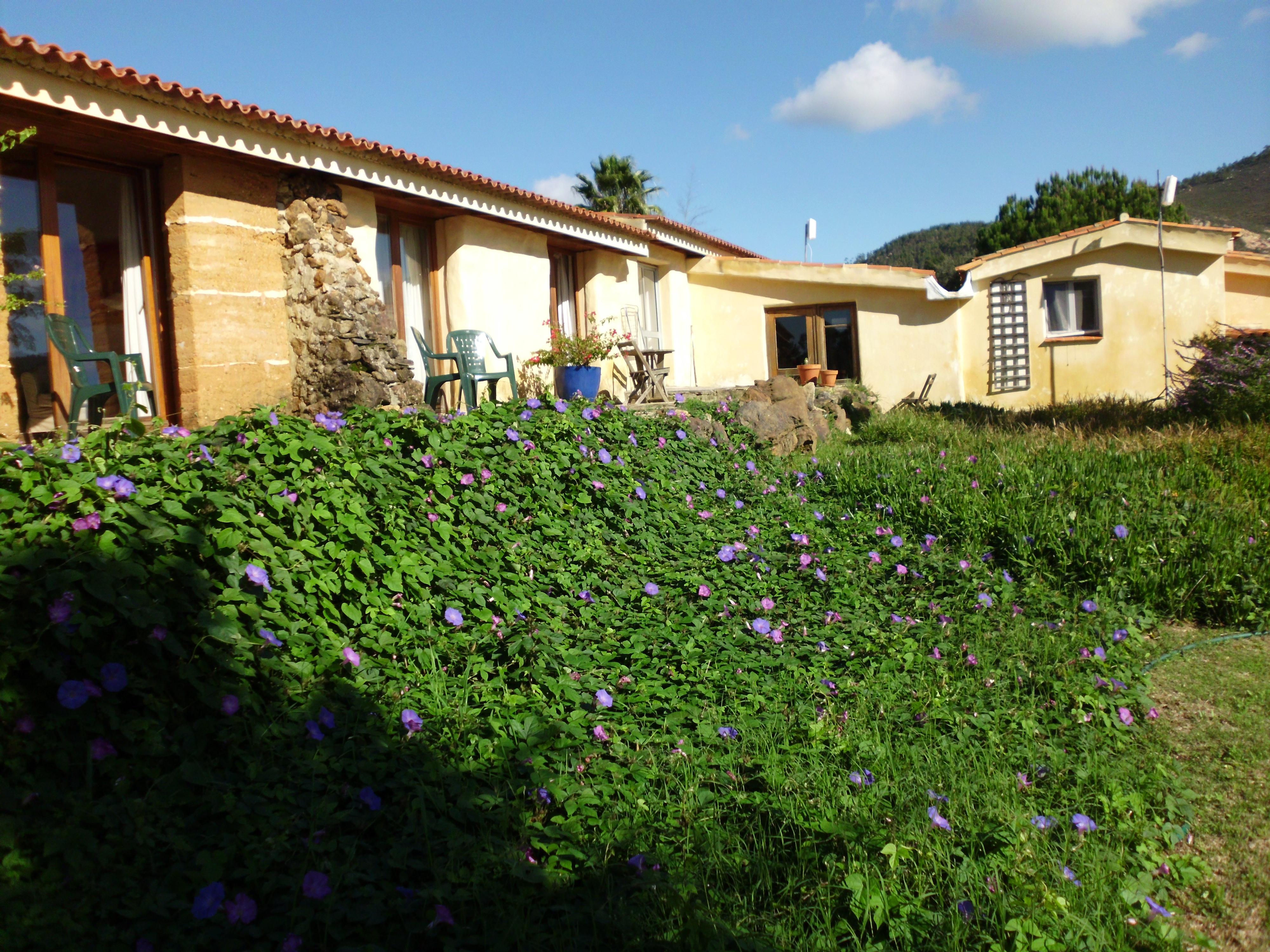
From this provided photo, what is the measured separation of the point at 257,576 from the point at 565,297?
33.2 feet

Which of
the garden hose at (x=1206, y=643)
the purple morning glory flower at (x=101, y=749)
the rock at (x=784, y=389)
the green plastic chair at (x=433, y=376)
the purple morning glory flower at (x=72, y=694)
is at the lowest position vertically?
the garden hose at (x=1206, y=643)

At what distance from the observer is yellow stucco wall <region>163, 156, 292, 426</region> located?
6.55 metres

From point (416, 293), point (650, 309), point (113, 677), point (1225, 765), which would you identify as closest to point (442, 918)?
point (113, 677)

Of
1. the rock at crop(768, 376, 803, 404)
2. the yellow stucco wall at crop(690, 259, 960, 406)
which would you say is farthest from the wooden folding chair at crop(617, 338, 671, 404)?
the yellow stucco wall at crop(690, 259, 960, 406)

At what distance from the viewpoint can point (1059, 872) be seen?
2330mm

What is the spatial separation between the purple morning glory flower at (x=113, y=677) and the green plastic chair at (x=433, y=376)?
5.96m

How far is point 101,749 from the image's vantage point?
6.80 feet

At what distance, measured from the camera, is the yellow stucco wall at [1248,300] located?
1728 cm

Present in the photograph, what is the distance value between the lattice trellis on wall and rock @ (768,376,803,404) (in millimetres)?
7494

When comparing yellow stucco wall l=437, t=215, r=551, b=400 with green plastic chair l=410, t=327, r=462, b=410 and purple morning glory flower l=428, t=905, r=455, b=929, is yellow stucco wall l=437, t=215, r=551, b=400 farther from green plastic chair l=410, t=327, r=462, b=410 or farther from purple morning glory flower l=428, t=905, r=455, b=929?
purple morning glory flower l=428, t=905, r=455, b=929

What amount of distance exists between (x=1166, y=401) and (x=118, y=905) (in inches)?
530

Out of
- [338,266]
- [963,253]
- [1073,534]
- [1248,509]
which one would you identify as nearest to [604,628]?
[1073,534]

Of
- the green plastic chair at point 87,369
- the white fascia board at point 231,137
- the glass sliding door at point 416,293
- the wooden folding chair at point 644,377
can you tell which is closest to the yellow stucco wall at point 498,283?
the glass sliding door at point 416,293

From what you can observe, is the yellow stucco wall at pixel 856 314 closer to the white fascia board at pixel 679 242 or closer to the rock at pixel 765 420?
the white fascia board at pixel 679 242
